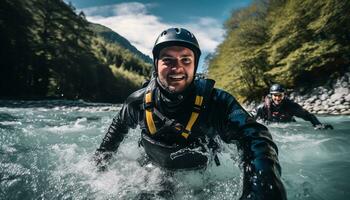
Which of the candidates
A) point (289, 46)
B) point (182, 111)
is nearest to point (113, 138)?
point (182, 111)

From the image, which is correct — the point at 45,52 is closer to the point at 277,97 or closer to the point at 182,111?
the point at 277,97

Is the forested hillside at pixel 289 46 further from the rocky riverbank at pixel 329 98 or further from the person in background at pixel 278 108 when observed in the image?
the person in background at pixel 278 108

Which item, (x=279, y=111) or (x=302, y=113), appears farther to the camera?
(x=279, y=111)

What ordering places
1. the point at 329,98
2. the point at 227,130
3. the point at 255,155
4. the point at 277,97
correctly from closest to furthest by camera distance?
the point at 255,155, the point at 227,130, the point at 277,97, the point at 329,98

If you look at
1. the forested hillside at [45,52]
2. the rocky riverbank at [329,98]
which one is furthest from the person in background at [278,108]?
the forested hillside at [45,52]

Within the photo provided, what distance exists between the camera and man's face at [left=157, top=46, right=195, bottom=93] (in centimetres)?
341

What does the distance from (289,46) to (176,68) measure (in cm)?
1846

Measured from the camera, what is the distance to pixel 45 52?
30.1 m

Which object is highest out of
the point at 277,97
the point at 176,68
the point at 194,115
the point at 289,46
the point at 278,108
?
the point at 289,46

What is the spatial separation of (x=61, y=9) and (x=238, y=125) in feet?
108

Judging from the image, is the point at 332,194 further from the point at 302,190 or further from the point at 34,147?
the point at 34,147

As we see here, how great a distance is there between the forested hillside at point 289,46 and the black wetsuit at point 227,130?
17.1 m

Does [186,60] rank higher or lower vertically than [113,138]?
higher

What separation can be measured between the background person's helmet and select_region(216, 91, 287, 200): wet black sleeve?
2.80 feet
